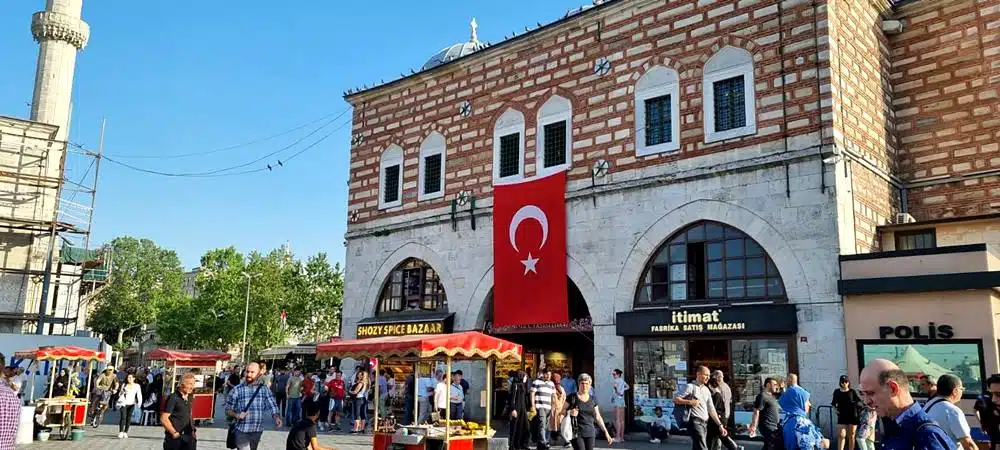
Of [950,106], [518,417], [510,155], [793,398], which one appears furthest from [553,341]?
[793,398]

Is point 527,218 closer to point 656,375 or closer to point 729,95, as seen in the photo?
point 656,375

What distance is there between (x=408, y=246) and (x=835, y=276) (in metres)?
11.4

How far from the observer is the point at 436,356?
11422 millimetres

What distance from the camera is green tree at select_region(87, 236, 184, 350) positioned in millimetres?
52938

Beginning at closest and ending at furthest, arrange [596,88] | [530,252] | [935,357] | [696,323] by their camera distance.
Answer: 1. [935,357]
2. [696,323]
3. [596,88]
4. [530,252]

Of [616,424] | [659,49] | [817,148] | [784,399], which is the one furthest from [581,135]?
[784,399]

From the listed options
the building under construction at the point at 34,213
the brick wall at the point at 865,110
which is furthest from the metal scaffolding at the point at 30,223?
the brick wall at the point at 865,110

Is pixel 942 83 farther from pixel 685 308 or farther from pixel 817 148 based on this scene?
pixel 685 308

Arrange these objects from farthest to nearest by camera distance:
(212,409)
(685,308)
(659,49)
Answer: (212,409)
(659,49)
(685,308)

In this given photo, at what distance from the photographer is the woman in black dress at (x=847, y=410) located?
1188 cm

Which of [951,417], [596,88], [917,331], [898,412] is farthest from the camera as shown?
[596,88]

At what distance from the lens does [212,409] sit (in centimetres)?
1872

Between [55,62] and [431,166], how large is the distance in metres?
17.9

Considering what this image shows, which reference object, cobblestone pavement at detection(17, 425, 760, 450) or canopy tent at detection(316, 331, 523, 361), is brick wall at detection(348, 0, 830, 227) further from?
canopy tent at detection(316, 331, 523, 361)
